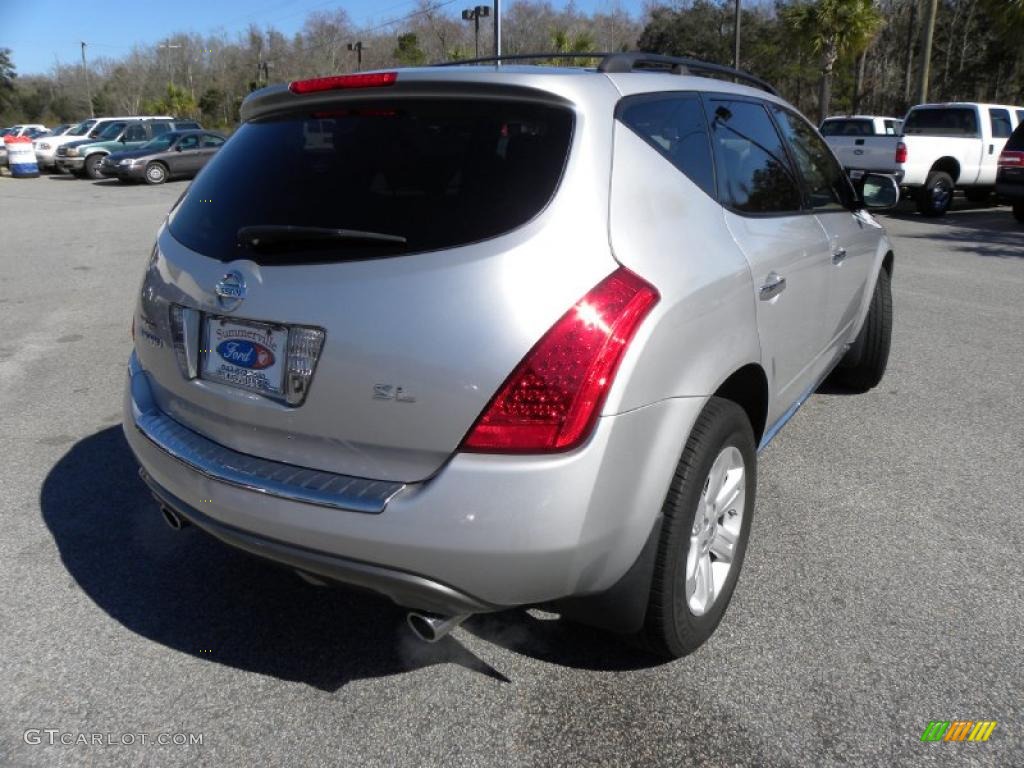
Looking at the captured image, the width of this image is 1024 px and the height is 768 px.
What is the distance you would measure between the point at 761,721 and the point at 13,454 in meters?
3.80

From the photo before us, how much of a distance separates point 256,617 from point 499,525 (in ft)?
4.40

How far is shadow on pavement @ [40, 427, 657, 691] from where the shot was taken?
8.81ft

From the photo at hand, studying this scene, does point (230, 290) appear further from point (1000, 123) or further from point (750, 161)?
point (1000, 123)

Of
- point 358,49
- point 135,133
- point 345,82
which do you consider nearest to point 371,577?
point 345,82

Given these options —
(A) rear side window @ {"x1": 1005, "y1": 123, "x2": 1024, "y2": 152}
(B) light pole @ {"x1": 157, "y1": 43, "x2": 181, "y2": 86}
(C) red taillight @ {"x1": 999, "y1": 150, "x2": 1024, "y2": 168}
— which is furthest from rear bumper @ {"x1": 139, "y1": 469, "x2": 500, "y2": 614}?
(B) light pole @ {"x1": 157, "y1": 43, "x2": 181, "y2": 86}

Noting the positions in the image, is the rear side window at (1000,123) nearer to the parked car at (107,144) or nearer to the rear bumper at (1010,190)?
the rear bumper at (1010,190)

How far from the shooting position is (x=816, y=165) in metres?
4.00

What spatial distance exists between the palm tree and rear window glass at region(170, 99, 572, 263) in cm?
3130

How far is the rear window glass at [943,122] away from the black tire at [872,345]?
1251 cm

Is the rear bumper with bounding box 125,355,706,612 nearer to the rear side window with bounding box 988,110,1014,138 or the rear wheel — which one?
the rear side window with bounding box 988,110,1014,138

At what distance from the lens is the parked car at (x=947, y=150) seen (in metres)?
14.8

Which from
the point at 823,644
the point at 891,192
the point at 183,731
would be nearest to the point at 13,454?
the point at 183,731

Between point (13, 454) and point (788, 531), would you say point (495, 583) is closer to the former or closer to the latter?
point (788, 531)

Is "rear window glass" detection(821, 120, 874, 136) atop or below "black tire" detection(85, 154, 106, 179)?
atop
